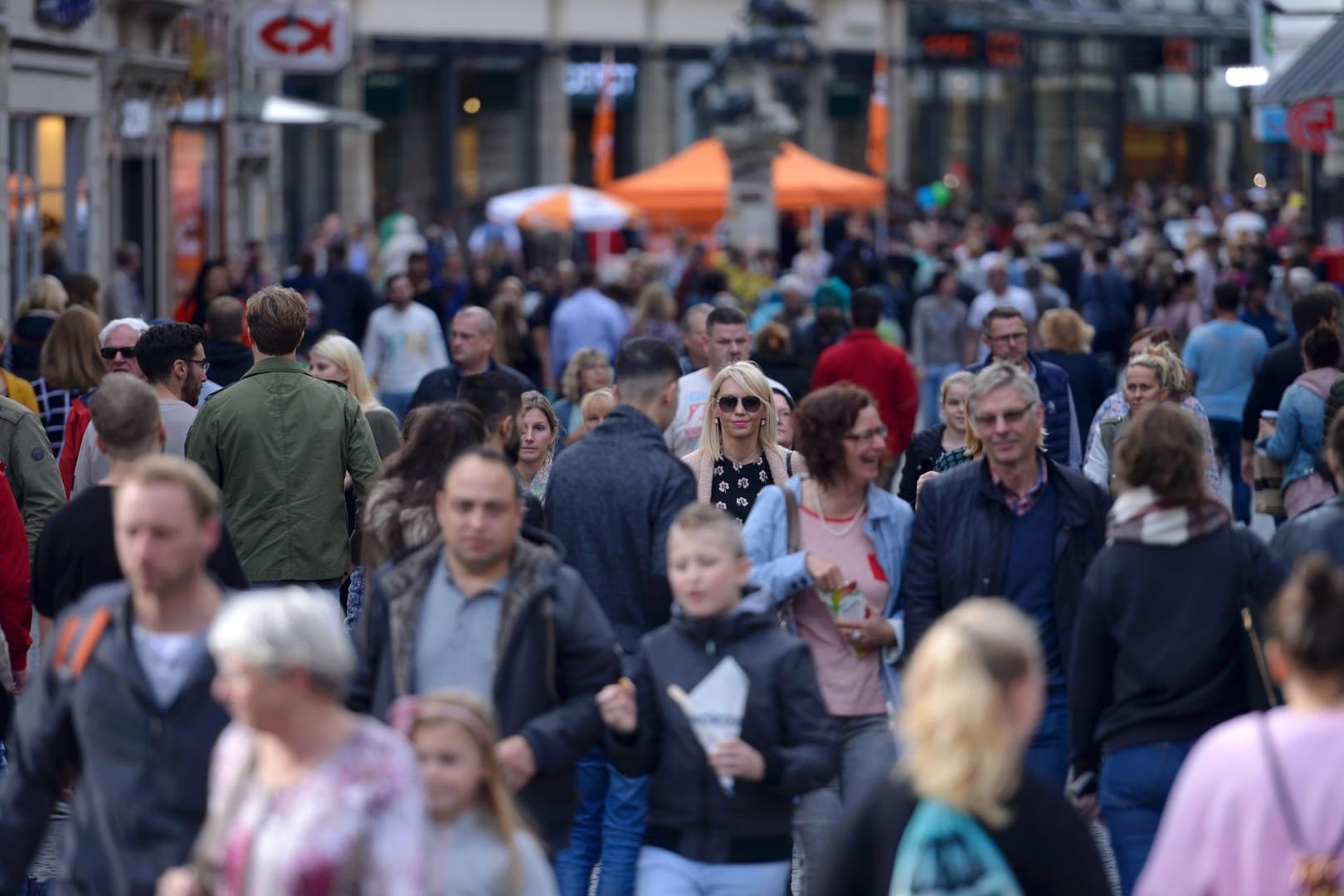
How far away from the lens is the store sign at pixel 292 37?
23.1 metres

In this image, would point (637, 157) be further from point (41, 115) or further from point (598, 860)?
point (598, 860)

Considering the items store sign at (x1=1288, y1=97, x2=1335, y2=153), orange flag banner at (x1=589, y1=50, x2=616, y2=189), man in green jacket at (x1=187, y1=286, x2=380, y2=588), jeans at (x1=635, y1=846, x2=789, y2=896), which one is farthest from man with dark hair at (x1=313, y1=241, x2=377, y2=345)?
orange flag banner at (x1=589, y1=50, x2=616, y2=189)

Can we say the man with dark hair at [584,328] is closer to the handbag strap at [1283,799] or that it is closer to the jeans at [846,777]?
the jeans at [846,777]

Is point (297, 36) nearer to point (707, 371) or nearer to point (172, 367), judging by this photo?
point (707, 371)

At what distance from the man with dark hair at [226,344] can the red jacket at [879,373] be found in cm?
347

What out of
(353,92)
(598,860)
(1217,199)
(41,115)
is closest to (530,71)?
(353,92)

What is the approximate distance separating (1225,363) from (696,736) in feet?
32.8

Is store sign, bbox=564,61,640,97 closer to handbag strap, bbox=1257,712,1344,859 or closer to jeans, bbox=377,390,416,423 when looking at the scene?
jeans, bbox=377,390,416,423

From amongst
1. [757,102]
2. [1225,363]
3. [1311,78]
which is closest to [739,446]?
[1225,363]

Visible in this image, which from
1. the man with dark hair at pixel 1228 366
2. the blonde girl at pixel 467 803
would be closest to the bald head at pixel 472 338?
the man with dark hair at pixel 1228 366

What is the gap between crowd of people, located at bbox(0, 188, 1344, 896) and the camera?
14.3ft

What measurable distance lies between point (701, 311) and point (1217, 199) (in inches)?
1500

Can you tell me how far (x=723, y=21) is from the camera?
2019 inches

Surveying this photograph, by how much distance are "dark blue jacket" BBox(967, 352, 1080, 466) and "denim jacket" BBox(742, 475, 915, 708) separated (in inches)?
151
